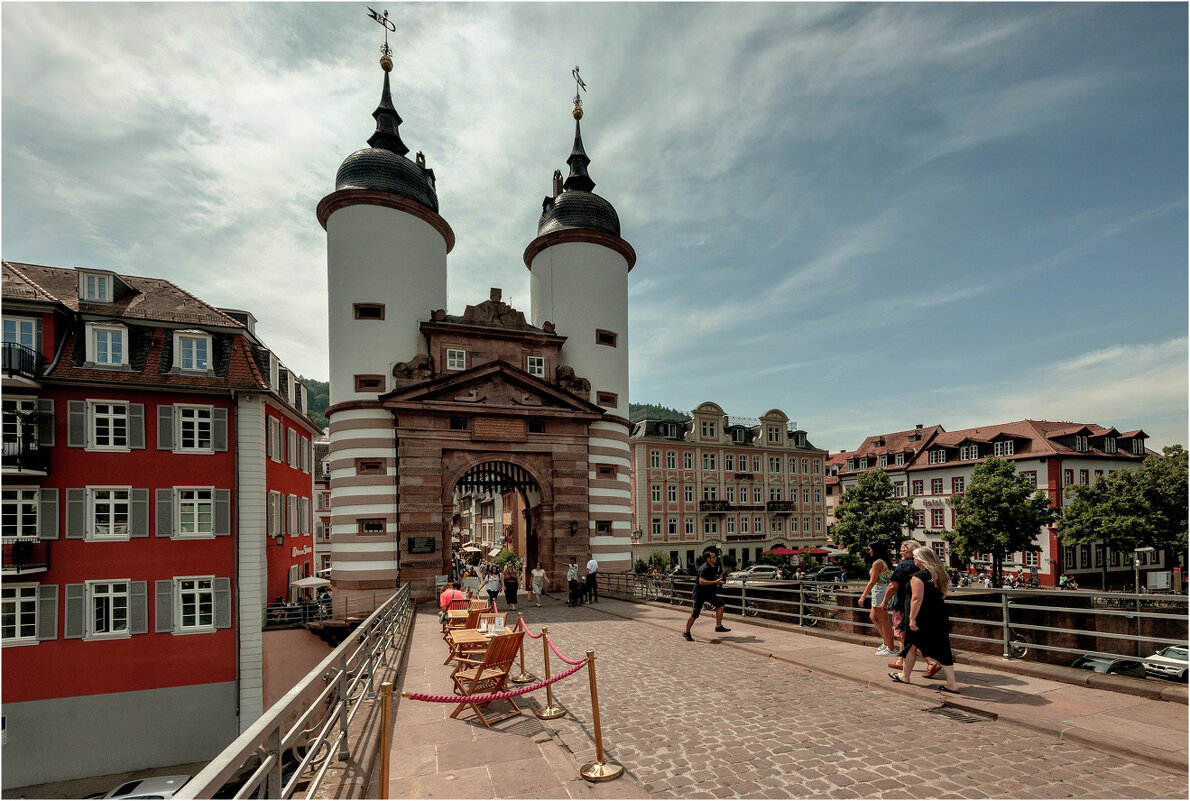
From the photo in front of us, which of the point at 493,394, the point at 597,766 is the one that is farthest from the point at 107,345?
the point at 597,766

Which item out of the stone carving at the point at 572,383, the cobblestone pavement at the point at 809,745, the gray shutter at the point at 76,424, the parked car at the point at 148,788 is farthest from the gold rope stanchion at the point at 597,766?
the gray shutter at the point at 76,424

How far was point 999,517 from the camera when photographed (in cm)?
4062

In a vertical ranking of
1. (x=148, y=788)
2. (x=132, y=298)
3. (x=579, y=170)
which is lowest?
(x=148, y=788)

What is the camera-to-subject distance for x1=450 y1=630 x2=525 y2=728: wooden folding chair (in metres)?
7.61

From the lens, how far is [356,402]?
78.4 ft

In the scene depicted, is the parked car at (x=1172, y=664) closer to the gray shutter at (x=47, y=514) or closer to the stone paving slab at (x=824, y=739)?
the stone paving slab at (x=824, y=739)

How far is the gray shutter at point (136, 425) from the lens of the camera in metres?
20.9

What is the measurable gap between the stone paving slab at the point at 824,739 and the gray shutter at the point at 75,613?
1762cm

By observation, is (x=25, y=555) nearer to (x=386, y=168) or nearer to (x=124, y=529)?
(x=124, y=529)

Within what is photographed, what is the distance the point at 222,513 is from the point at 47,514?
16.3 feet

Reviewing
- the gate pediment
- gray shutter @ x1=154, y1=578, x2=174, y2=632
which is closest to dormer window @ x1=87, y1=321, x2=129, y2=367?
gray shutter @ x1=154, y1=578, x2=174, y2=632

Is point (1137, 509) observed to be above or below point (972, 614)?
above

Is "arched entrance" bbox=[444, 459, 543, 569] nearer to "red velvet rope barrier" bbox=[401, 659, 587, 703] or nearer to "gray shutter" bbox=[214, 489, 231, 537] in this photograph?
"gray shutter" bbox=[214, 489, 231, 537]

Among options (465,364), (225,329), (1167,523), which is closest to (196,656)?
(225,329)
